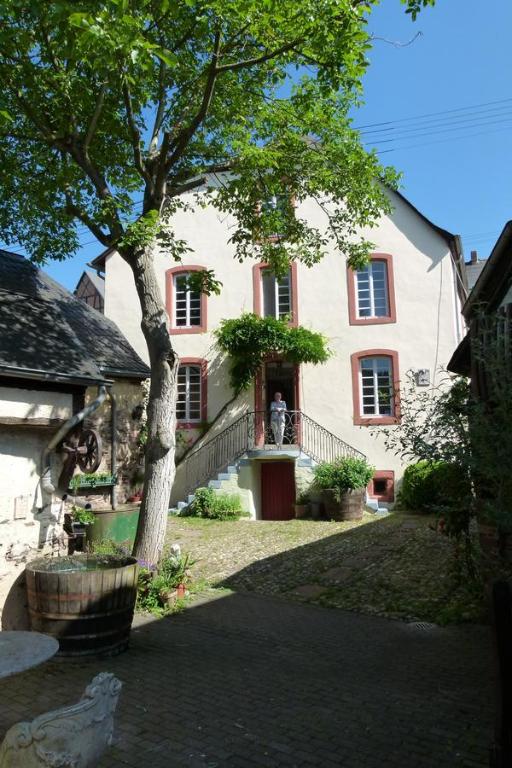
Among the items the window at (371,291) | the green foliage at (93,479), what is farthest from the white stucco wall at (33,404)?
the window at (371,291)

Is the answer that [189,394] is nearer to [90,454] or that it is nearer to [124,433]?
[124,433]

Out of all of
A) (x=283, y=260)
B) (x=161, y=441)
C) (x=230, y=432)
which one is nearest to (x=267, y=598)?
(x=161, y=441)

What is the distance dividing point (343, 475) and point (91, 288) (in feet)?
67.2

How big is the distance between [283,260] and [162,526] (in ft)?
17.7

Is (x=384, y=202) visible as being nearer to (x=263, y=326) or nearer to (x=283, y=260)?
(x=283, y=260)

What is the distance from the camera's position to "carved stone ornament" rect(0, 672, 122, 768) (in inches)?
107

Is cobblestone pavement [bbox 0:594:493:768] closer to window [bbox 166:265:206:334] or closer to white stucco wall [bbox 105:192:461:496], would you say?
white stucco wall [bbox 105:192:461:496]

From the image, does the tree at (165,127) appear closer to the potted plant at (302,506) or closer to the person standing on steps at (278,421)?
the person standing on steps at (278,421)

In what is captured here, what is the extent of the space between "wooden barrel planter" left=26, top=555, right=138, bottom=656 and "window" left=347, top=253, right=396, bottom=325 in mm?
12672

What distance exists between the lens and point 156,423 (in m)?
7.79

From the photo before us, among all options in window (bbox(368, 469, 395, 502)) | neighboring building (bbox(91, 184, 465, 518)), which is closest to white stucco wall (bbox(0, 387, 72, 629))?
neighboring building (bbox(91, 184, 465, 518))

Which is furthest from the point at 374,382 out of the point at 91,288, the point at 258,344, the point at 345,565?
the point at 91,288

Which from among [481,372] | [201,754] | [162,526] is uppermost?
[481,372]

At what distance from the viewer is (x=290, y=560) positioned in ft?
33.8
